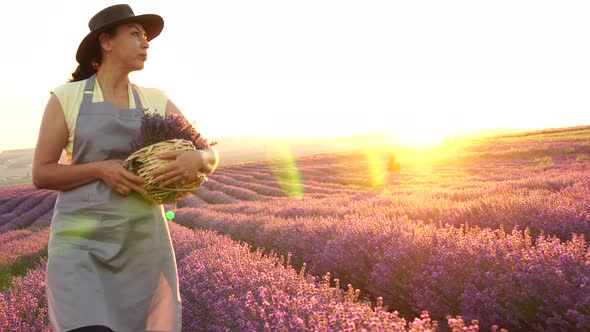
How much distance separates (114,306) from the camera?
74.7 inches

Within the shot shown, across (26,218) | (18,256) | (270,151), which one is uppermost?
(18,256)

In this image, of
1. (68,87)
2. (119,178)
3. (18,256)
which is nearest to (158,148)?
(119,178)

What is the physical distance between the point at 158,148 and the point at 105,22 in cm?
65

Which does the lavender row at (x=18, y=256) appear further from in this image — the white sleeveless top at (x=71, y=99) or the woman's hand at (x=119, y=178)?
the woman's hand at (x=119, y=178)

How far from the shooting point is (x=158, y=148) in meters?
1.91

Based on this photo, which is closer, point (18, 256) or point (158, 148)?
point (158, 148)

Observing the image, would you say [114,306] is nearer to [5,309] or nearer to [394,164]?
[5,309]

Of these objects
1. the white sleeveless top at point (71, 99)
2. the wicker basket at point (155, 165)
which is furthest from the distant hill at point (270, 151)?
the wicker basket at point (155, 165)

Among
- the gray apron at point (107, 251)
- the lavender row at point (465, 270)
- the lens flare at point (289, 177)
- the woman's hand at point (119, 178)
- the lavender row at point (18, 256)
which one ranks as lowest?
the lens flare at point (289, 177)

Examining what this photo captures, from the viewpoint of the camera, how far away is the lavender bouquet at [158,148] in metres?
1.89

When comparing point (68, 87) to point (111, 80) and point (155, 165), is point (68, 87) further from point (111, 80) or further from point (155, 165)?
point (155, 165)

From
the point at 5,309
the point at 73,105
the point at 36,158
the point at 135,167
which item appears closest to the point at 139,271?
the point at 135,167

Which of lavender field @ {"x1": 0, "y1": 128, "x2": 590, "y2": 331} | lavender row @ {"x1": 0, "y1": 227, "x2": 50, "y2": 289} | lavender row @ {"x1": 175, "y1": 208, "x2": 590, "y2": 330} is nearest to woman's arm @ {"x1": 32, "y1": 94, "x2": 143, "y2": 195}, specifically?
lavender field @ {"x1": 0, "y1": 128, "x2": 590, "y2": 331}

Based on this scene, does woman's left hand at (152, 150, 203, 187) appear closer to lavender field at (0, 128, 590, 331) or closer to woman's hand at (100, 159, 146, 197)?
woman's hand at (100, 159, 146, 197)
